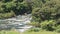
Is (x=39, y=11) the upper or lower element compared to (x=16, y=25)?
upper

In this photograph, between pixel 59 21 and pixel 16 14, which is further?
pixel 16 14

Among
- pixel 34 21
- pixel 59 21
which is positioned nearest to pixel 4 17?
pixel 34 21

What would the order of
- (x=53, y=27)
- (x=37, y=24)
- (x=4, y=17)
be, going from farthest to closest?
1. (x=4, y=17)
2. (x=37, y=24)
3. (x=53, y=27)

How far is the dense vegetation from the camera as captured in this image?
107 ft

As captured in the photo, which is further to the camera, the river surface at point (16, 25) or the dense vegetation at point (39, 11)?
the river surface at point (16, 25)

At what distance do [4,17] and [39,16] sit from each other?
40.7 feet

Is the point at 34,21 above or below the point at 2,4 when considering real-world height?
below

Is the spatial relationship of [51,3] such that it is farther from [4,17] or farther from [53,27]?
[4,17]

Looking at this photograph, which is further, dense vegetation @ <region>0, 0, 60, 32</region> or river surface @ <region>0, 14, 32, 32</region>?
river surface @ <region>0, 14, 32, 32</region>

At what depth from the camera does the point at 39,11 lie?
3694cm

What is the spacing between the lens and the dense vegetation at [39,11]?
3253 centimetres

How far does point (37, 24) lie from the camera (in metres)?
36.0

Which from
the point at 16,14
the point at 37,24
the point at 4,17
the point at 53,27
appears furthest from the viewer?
the point at 16,14

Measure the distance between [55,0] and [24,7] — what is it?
1496 centimetres
